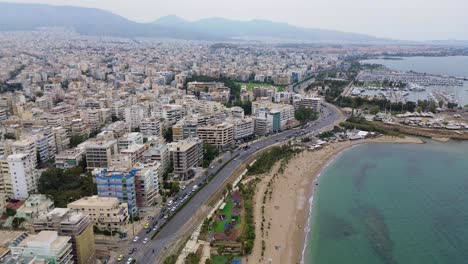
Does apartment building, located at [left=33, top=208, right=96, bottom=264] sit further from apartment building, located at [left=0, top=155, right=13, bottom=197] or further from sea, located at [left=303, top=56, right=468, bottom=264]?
sea, located at [left=303, top=56, right=468, bottom=264]

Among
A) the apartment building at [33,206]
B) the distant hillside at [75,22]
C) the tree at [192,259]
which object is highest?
the distant hillside at [75,22]

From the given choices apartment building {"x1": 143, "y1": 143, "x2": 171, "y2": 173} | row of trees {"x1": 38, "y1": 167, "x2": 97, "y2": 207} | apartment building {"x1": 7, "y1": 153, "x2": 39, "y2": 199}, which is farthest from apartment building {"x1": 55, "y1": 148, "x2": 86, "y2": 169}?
apartment building {"x1": 143, "y1": 143, "x2": 171, "y2": 173}

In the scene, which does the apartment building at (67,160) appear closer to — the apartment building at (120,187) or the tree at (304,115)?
the apartment building at (120,187)

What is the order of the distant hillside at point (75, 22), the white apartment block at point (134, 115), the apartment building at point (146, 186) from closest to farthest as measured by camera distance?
1. the apartment building at point (146, 186)
2. the white apartment block at point (134, 115)
3. the distant hillside at point (75, 22)

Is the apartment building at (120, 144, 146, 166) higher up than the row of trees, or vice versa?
the apartment building at (120, 144, 146, 166)

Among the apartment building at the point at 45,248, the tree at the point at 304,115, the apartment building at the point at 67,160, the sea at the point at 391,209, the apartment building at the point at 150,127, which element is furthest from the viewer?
the tree at the point at 304,115

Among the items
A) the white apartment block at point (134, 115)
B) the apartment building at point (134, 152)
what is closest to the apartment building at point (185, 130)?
the apartment building at point (134, 152)

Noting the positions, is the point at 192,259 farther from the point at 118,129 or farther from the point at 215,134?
the point at 118,129
